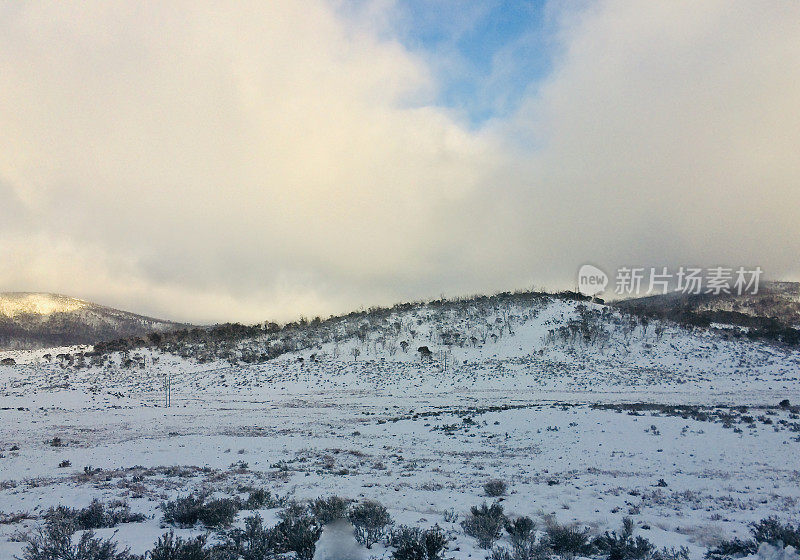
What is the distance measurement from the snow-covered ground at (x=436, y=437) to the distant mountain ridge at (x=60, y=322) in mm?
114410

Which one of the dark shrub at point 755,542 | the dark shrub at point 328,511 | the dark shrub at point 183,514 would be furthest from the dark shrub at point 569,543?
the dark shrub at point 183,514

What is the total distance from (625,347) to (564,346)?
262 inches

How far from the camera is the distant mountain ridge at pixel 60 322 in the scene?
134 m

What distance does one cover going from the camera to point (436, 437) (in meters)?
18.8

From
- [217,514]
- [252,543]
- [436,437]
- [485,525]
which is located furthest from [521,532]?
[436,437]

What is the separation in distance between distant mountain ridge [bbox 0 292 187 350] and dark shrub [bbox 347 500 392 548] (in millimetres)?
144586

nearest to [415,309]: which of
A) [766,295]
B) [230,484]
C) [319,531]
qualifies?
[230,484]

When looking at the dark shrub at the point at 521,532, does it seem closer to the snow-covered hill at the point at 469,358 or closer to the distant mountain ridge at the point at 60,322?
the snow-covered hill at the point at 469,358

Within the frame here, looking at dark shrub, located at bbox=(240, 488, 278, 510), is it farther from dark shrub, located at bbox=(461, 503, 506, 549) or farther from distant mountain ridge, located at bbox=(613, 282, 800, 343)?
distant mountain ridge, located at bbox=(613, 282, 800, 343)

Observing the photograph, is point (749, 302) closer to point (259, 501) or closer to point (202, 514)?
point (259, 501)

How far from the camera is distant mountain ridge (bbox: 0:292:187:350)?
134250 millimetres

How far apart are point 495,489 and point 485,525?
3663 mm

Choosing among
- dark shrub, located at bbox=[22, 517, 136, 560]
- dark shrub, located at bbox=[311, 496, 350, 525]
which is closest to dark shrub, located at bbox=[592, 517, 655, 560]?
dark shrub, located at bbox=[311, 496, 350, 525]

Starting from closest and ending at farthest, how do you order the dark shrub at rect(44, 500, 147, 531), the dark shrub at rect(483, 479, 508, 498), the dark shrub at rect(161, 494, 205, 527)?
the dark shrub at rect(44, 500, 147, 531) → the dark shrub at rect(161, 494, 205, 527) → the dark shrub at rect(483, 479, 508, 498)
